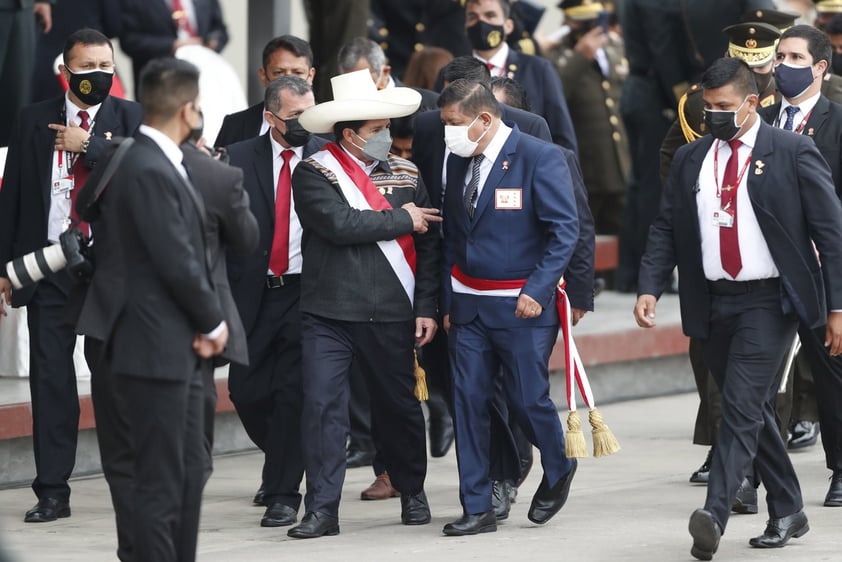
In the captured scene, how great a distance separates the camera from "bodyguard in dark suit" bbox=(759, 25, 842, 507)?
28.5 ft

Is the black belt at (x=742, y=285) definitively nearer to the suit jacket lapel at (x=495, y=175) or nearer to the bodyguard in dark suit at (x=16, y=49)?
the suit jacket lapel at (x=495, y=175)

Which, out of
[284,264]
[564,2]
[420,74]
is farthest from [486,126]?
[564,2]

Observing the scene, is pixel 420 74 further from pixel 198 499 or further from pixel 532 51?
pixel 198 499

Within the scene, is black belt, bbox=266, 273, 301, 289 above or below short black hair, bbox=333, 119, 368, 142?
below

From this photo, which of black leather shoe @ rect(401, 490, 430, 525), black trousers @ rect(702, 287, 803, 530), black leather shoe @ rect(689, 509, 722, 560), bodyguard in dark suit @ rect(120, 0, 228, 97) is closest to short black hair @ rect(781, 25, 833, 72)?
black trousers @ rect(702, 287, 803, 530)

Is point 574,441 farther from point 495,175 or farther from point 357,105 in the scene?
point 357,105

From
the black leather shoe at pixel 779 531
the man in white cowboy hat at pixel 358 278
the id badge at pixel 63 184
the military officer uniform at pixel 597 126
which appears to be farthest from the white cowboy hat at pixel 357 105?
the military officer uniform at pixel 597 126

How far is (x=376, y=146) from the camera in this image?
8.14m

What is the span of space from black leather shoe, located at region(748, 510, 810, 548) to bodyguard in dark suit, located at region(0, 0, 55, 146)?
17.5ft

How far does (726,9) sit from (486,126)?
14.1 feet

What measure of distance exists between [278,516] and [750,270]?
89.0 inches

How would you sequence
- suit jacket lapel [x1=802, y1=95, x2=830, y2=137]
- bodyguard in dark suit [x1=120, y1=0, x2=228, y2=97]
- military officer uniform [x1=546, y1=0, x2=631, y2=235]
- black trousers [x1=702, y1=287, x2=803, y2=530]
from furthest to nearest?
military officer uniform [x1=546, y1=0, x2=631, y2=235] < bodyguard in dark suit [x1=120, y1=0, x2=228, y2=97] < suit jacket lapel [x1=802, y1=95, x2=830, y2=137] < black trousers [x1=702, y1=287, x2=803, y2=530]

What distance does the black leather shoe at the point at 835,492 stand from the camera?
8.66 m

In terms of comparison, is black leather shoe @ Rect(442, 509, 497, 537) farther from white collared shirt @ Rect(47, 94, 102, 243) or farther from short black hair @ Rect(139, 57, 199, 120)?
short black hair @ Rect(139, 57, 199, 120)
